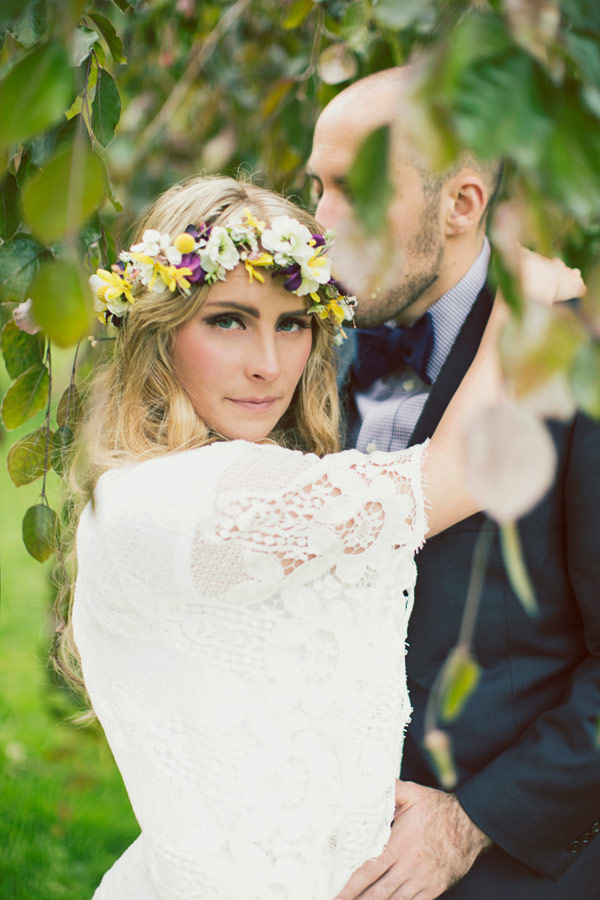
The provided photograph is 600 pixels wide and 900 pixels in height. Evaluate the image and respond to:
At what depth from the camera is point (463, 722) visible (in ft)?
5.22

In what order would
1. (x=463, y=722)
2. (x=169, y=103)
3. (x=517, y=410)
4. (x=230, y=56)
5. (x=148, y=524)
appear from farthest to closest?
1. (x=230, y=56)
2. (x=169, y=103)
3. (x=463, y=722)
4. (x=148, y=524)
5. (x=517, y=410)

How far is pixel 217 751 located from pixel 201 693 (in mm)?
101

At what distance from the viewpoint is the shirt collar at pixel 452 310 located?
6.17 ft


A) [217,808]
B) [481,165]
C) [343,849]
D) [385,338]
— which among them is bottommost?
[343,849]

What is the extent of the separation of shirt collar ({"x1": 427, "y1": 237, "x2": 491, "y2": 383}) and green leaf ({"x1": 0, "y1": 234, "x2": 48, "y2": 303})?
934 mm

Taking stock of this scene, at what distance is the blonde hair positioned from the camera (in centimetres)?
167

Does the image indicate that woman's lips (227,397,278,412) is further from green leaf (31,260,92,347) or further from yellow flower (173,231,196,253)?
green leaf (31,260,92,347)

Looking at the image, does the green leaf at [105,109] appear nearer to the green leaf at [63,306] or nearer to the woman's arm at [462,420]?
the woman's arm at [462,420]

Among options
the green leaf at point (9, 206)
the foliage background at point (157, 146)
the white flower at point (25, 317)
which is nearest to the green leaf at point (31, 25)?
A: the foliage background at point (157, 146)

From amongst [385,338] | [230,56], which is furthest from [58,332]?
[230,56]

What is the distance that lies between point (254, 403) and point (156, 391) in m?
0.22

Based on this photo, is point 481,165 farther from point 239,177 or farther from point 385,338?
point 239,177

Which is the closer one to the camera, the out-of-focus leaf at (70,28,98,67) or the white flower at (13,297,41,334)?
the out-of-focus leaf at (70,28,98,67)

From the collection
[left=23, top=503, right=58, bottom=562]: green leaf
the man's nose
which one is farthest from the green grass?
the man's nose
